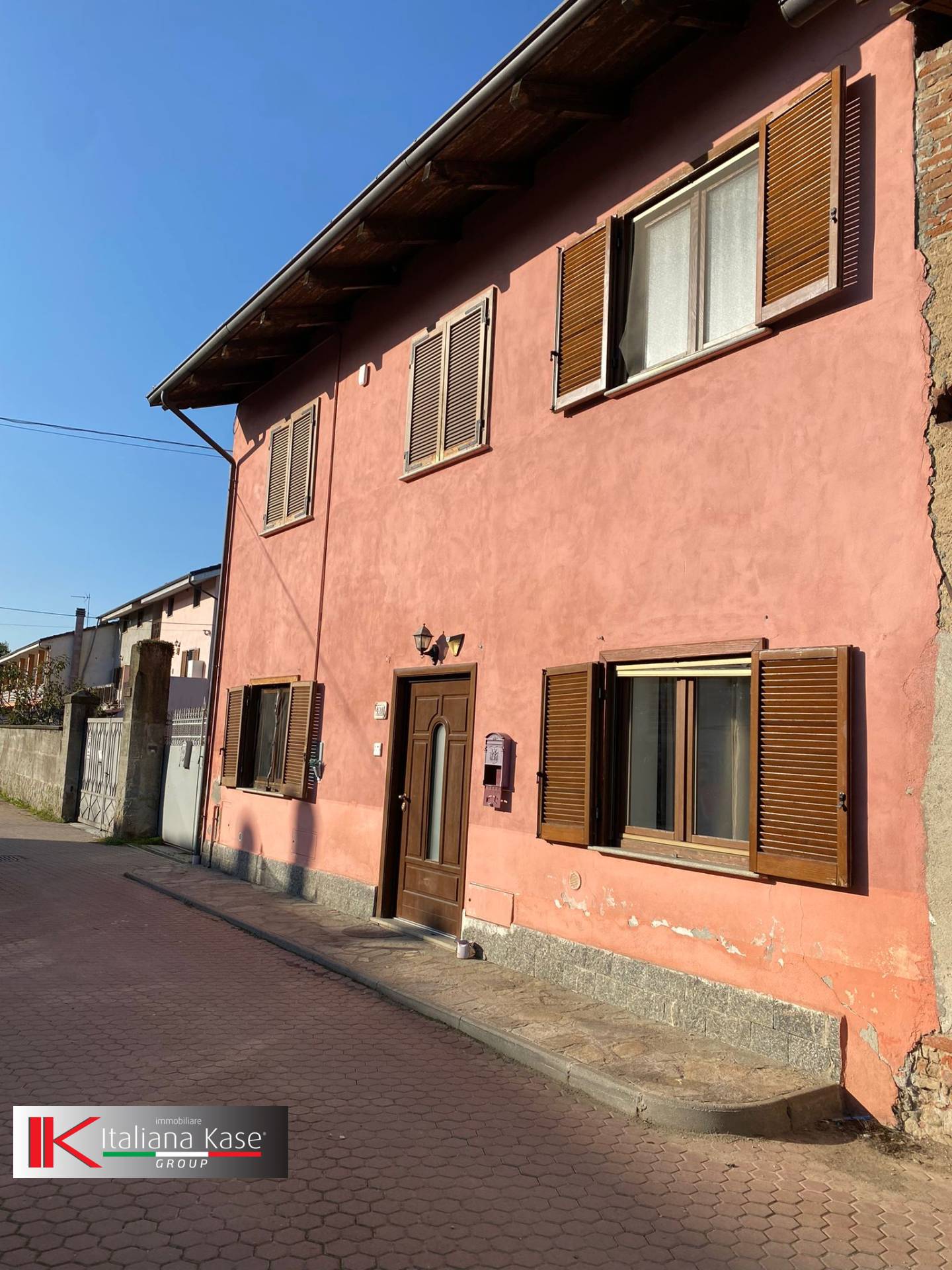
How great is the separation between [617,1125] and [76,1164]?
2.45 m

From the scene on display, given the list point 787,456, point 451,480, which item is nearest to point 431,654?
point 451,480

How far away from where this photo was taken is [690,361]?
22.4ft

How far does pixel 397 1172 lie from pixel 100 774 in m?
16.3

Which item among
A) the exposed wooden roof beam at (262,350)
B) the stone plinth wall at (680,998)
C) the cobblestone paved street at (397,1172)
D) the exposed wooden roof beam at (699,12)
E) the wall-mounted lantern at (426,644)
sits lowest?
the cobblestone paved street at (397,1172)

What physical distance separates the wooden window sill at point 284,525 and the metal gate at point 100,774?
246 inches

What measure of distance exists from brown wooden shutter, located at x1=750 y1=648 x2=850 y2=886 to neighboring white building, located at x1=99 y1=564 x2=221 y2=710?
53.7ft

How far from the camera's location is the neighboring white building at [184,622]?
904 inches

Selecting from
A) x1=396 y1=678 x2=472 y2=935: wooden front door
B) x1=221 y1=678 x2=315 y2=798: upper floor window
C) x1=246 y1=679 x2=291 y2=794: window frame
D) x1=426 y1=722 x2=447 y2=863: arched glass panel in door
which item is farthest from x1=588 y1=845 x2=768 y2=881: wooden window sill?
x1=246 y1=679 x2=291 y2=794: window frame

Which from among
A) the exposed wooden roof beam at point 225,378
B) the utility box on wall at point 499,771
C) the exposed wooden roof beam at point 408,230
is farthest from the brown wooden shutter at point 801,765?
the exposed wooden roof beam at point 225,378

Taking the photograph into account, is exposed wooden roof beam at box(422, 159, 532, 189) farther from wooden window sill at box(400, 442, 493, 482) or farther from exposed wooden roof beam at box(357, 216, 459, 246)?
wooden window sill at box(400, 442, 493, 482)

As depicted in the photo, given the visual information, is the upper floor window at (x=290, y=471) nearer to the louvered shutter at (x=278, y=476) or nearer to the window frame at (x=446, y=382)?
the louvered shutter at (x=278, y=476)

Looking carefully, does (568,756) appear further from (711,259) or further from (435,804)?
(711,259)

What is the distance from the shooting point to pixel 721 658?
6375mm

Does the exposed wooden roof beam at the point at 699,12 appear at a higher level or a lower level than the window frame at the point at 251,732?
higher
